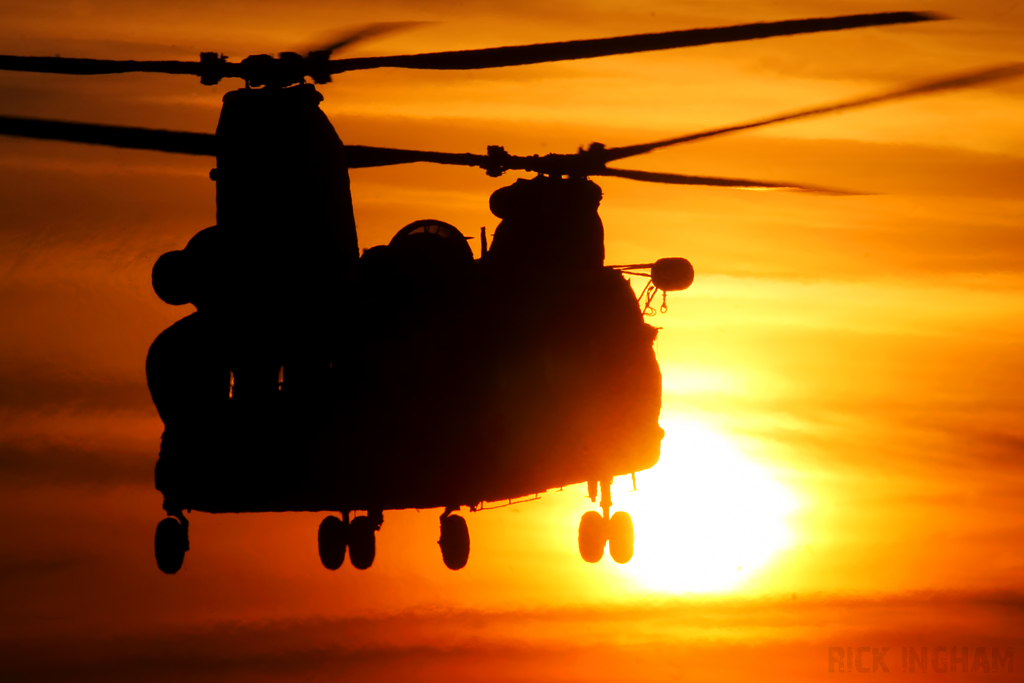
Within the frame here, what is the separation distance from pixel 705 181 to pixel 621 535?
721 cm

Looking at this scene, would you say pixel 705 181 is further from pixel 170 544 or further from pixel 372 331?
pixel 170 544

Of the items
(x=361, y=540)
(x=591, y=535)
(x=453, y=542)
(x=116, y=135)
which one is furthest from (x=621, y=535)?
(x=116, y=135)

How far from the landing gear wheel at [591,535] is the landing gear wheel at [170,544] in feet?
26.2

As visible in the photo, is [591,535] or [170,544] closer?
[170,544]

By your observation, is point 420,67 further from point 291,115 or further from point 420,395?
point 420,395

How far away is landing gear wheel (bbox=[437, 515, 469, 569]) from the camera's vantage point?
22.0m

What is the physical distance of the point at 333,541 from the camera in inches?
903

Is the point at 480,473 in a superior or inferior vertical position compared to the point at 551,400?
inferior

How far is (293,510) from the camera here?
63.2 feet

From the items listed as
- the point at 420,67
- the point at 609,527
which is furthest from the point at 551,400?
the point at 420,67

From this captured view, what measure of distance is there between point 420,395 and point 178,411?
3181 millimetres

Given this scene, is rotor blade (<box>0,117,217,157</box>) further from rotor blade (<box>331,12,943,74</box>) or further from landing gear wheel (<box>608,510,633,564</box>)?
landing gear wheel (<box>608,510,633,564</box>)

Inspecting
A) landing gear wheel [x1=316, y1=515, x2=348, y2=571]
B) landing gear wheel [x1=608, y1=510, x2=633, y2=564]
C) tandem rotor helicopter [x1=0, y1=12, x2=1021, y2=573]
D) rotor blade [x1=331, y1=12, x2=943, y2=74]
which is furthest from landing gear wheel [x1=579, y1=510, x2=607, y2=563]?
rotor blade [x1=331, y1=12, x2=943, y2=74]

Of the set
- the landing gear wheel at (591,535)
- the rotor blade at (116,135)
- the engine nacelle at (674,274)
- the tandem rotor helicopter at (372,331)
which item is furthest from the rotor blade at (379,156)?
the landing gear wheel at (591,535)
